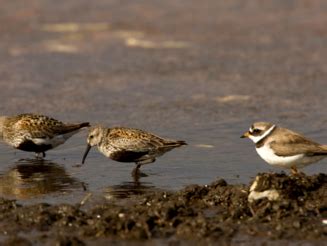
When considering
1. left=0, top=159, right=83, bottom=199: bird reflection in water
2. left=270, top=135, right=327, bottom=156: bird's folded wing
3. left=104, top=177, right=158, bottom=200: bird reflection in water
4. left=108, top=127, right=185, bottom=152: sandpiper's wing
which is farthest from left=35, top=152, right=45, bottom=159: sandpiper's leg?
left=270, top=135, right=327, bottom=156: bird's folded wing

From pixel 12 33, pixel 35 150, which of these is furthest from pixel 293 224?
pixel 12 33

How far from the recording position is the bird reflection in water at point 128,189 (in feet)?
35.9

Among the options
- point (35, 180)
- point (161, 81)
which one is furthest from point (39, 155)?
point (161, 81)

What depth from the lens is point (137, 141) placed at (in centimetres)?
1256

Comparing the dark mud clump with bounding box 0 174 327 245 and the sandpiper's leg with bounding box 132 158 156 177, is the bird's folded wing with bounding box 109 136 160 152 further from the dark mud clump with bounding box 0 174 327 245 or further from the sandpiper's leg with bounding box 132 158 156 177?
the dark mud clump with bounding box 0 174 327 245

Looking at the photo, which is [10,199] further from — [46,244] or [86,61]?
[86,61]

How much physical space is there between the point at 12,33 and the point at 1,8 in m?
2.07

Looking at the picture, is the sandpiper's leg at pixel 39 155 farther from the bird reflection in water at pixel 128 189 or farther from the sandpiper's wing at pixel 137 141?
the bird reflection in water at pixel 128 189

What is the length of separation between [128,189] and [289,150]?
7.04 ft

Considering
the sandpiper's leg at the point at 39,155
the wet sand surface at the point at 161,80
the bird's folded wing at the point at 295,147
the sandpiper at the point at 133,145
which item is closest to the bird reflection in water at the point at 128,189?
the wet sand surface at the point at 161,80

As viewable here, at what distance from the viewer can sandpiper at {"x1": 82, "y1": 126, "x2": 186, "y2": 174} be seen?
12398 mm

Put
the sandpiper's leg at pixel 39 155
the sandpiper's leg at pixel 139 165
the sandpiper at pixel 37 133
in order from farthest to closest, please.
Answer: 1. the sandpiper's leg at pixel 39 155
2. the sandpiper at pixel 37 133
3. the sandpiper's leg at pixel 139 165

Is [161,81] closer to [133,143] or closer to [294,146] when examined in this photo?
[133,143]

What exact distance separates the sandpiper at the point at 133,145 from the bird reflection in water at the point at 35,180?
2.08ft
